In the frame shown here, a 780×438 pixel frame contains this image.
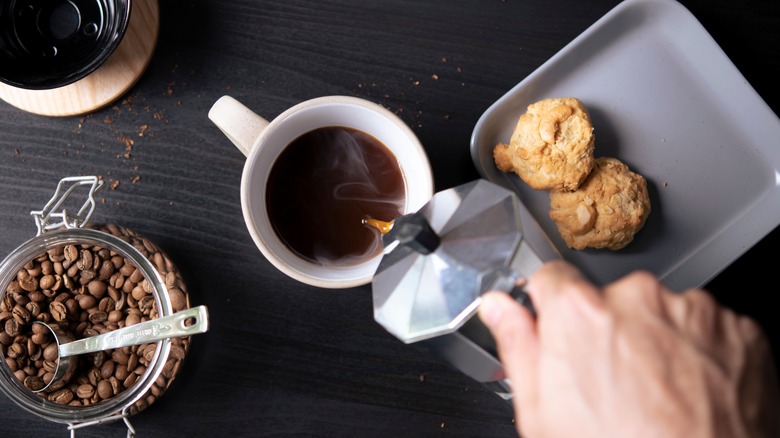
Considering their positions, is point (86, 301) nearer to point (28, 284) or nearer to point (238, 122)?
point (28, 284)

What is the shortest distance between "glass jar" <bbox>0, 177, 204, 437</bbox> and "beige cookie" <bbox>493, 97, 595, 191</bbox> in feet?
1.91

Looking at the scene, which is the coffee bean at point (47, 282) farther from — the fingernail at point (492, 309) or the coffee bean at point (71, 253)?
the fingernail at point (492, 309)

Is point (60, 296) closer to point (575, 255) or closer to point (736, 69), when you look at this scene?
point (575, 255)

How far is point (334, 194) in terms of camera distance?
992 mm

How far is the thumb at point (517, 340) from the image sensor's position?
1.84 feet

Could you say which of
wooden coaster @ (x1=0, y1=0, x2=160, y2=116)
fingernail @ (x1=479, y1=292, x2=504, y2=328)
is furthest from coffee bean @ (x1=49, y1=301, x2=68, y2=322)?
fingernail @ (x1=479, y1=292, x2=504, y2=328)

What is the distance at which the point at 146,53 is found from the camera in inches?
41.0

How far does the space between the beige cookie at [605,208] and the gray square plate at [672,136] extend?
0.04 meters

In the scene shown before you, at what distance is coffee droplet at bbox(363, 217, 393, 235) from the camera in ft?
3.18

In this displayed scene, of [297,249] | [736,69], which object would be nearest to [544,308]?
[297,249]

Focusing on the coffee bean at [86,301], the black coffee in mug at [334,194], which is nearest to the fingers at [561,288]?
the black coffee in mug at [334,194]

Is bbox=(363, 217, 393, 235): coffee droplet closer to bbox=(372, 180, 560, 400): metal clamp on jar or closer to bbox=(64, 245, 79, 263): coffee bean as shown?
bbox=(372, 180, 560, 400): metal clamp on jar

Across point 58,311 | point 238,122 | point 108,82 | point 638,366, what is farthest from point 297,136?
point 638,366

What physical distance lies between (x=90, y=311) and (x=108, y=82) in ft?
1.21
